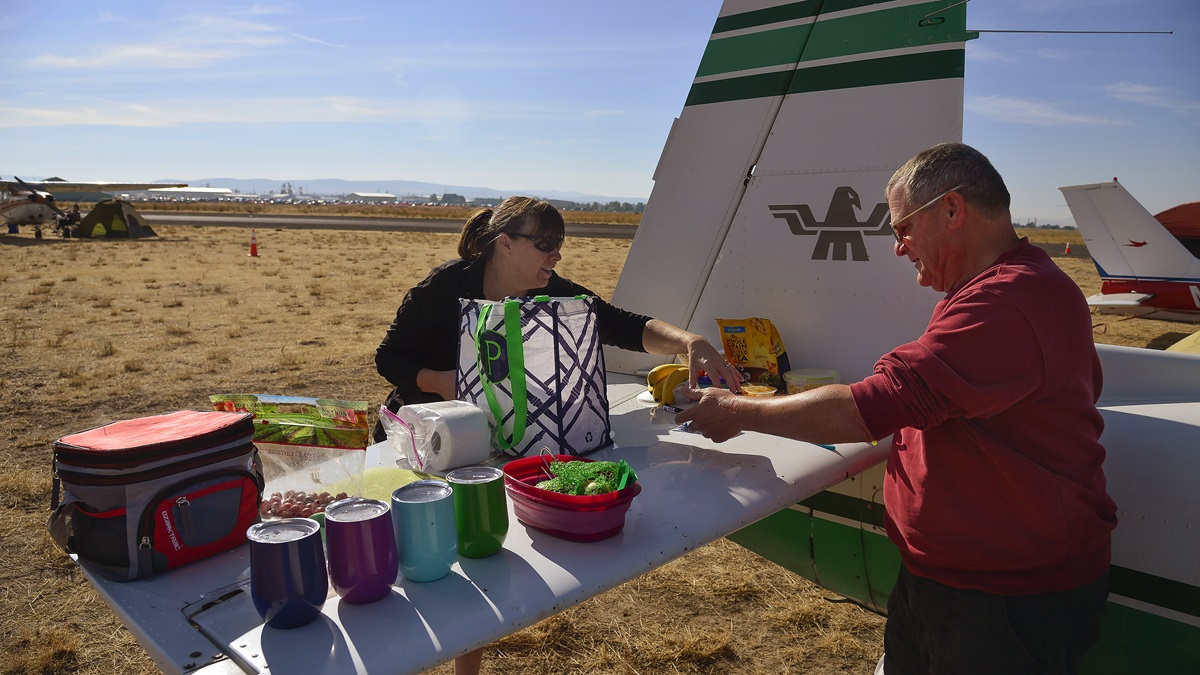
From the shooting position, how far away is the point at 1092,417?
1472 millimetres

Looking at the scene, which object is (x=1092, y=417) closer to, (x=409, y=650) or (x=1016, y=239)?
(x=1016, y=239)

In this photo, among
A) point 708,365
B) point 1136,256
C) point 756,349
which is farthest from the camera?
point 1136,256

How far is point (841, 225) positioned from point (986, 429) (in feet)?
4.29

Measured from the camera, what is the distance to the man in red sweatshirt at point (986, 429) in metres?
1.39

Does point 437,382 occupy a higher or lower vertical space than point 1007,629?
higher

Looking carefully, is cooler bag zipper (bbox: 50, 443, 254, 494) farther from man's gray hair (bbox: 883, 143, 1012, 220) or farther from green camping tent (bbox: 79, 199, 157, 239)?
green camping tent (bbox: 79, 199, 157, 239)

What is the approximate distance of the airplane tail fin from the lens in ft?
34.7

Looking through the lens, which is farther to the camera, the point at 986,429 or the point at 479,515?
the point at 986,429

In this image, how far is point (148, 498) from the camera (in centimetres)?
123

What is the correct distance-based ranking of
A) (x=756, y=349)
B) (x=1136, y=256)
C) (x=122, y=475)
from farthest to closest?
(x=1136, y=256) < (x=756, y=349) < (x=122, y=475)

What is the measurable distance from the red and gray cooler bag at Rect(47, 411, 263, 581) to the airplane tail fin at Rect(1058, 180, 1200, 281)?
12.2 metres

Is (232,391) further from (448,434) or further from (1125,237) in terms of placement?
(1125,237)

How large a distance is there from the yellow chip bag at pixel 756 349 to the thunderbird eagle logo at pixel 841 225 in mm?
357

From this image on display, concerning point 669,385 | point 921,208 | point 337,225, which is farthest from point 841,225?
point 337,225
